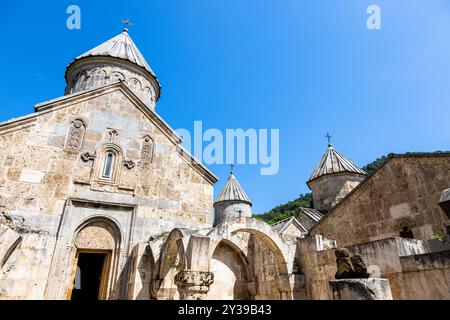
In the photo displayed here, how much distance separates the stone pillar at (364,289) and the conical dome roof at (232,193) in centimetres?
1657

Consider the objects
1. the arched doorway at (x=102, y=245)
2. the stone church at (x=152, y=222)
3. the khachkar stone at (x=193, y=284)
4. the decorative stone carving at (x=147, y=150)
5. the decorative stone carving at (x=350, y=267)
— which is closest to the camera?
the decorative stone carving at (x=350, y=267)

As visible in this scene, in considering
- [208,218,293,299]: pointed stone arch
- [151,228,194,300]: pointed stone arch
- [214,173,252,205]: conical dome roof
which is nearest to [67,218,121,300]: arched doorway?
[151,228,194,300]: pointed stone arch

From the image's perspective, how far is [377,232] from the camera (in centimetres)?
873

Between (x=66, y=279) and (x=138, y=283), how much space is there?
1.64m

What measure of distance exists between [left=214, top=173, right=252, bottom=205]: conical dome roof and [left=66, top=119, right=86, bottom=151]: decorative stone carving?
45.9 feet

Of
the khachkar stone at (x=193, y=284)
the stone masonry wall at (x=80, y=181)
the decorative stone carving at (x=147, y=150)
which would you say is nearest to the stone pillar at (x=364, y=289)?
the khachkar stone at (x=193, y=284)

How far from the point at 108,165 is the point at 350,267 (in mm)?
6485

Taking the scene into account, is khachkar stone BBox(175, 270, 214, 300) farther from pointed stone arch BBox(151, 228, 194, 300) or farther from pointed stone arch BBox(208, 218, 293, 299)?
pointed stone arch BBox(151, 228, 194, 300)

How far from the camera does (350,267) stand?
3961mm

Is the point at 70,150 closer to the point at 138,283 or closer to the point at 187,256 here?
the point at 138,283

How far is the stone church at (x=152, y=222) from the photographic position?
552 cm

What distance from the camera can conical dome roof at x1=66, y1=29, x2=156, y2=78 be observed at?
38.2ft

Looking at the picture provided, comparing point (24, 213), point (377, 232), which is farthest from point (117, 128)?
point (377, 232)

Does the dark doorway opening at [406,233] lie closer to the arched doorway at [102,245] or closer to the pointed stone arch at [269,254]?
the pointed stone arch at [269,254]
